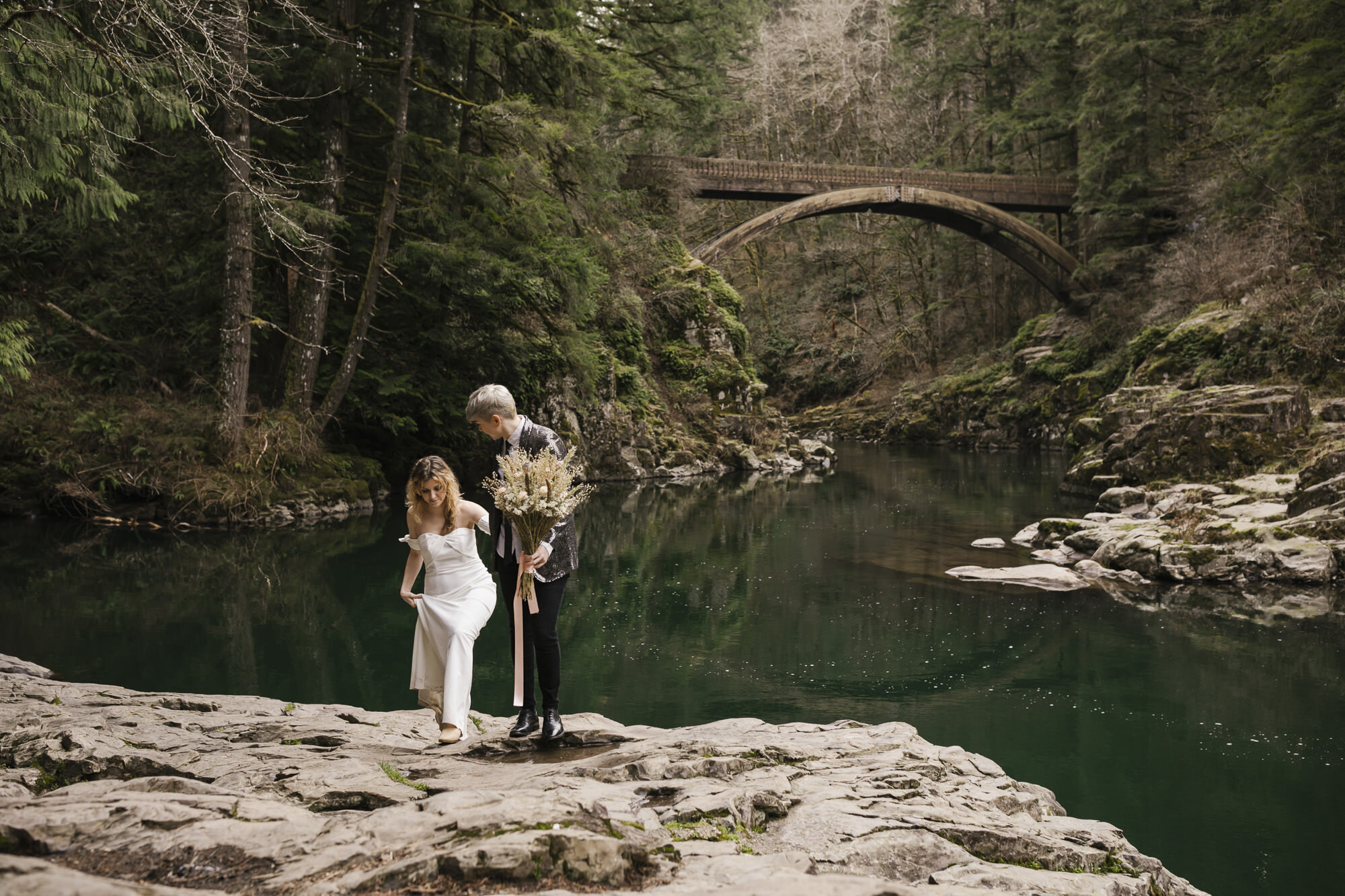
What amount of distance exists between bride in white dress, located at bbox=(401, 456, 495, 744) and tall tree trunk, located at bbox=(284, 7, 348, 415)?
10906 mm

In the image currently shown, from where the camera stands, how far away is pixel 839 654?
24.0 ft

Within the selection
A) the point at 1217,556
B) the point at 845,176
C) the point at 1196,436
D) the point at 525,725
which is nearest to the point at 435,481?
the point at 525,725

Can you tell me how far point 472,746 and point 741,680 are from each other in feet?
10.2

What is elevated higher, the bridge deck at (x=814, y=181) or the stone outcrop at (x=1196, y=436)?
the bridge deck at (x=814, y=181)

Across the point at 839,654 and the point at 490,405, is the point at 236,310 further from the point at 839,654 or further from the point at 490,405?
the point at 490,405

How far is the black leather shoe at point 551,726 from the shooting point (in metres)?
3.96

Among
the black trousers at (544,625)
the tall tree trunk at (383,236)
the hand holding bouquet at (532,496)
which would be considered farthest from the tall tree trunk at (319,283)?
the hand holding bouquet at (532,496)

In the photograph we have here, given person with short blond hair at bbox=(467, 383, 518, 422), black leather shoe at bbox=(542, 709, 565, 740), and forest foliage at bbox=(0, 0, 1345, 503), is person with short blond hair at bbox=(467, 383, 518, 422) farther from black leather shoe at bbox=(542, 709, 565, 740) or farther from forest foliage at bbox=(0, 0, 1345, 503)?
forest foliage at bbox=(0, 0, 1345, 503)

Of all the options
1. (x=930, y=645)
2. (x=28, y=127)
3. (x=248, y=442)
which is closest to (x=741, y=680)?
(x=930, y=645)

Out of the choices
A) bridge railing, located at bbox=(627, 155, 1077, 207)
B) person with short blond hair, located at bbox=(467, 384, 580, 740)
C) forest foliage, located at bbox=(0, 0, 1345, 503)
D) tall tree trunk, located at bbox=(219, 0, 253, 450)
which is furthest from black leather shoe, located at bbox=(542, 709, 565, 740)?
bridge railing, located at bbox=(627, 155, 1077, 207)

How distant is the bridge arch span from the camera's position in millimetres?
26391

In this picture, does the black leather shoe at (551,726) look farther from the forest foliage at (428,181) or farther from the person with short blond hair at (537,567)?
the forest foliage at (428,181)

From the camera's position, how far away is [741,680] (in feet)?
22.1

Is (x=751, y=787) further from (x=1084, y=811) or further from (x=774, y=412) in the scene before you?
(x=774, y=412)
